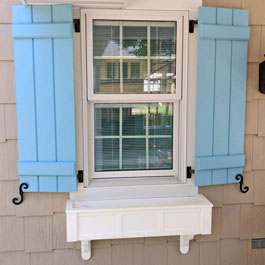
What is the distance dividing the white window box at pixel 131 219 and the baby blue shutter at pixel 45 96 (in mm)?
215

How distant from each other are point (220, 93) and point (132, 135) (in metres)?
0.70

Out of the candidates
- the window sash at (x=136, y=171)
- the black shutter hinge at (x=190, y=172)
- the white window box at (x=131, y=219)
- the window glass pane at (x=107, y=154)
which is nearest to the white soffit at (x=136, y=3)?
the window sash at (x=136, y=171)

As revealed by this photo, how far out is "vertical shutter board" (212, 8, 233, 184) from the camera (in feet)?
6.45

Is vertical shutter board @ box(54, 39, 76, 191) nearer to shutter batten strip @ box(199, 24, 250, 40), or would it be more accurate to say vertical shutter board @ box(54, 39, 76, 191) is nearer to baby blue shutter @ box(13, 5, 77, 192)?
baby blue shutter @ box(13, 5, 77, 192)

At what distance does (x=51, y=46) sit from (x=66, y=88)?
0.29 metres

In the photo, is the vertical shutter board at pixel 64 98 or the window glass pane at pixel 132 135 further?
the window glass pane at pixel 132 135

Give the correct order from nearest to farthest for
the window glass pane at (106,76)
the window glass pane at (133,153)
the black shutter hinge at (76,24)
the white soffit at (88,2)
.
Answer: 1. the white soffit at (88,2)
2. the black shutter hinge at (76,24)
3. the window glass pane at (106,76)
4. the window glass pane at (133,153)

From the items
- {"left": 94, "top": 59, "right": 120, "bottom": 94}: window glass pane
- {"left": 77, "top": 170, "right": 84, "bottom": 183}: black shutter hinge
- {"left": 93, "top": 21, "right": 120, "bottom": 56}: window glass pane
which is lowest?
{"left": 77, "top": 170, "right": 84, "bottom": 183}: black shutter hinge

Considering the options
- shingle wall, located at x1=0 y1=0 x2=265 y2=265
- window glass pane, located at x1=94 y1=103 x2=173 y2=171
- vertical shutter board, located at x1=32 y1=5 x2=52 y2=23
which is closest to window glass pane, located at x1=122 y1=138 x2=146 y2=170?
window glass pane, located at x1=94 y1=103 x2=173 y2=171

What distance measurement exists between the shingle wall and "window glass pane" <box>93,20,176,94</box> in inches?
18.2

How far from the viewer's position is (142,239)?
83.4 inches

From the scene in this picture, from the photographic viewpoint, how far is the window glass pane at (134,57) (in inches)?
77.4

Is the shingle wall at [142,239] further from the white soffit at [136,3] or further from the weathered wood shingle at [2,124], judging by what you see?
the white soffit at [136,3]

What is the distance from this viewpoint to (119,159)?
2.08 meters
